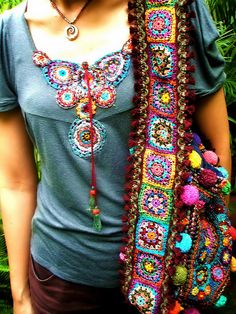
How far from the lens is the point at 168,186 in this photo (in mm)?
961

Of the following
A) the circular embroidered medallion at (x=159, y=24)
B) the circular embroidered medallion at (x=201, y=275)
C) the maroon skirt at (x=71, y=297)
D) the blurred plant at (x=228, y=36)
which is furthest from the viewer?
the blurred plant at (x=228, y=36)

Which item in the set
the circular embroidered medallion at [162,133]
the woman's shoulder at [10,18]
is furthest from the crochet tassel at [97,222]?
the woman's shoulder at [10,18]

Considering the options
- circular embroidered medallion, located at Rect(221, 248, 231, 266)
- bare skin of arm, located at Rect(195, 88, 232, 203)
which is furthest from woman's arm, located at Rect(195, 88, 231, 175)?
circular embroidered medallion, located at Rect(221, 248, 231, 266)

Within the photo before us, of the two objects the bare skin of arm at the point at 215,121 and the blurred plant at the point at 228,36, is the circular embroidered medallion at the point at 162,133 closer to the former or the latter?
the bare skin of arm at the point at 215,121

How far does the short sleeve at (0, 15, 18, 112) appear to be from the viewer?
3.31 ft

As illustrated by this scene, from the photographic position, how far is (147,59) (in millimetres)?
927

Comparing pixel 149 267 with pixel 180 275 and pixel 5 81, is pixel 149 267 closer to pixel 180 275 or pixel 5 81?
pixel 180 275

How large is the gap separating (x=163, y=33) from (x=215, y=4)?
87cm

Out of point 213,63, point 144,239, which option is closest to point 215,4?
point 213,63

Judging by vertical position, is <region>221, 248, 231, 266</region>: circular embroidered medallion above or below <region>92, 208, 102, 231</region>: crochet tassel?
below

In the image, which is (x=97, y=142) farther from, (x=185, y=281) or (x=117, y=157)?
(x=185, y=281)

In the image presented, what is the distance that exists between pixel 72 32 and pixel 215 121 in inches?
15.5

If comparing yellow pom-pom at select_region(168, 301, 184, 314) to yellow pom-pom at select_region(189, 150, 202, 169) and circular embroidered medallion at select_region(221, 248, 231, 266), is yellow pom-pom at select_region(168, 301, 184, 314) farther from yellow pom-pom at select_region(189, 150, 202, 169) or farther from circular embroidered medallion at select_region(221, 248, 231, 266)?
yellow pom-pom at select_region(189, 150, 202, 169)

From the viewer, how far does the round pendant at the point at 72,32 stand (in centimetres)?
99
